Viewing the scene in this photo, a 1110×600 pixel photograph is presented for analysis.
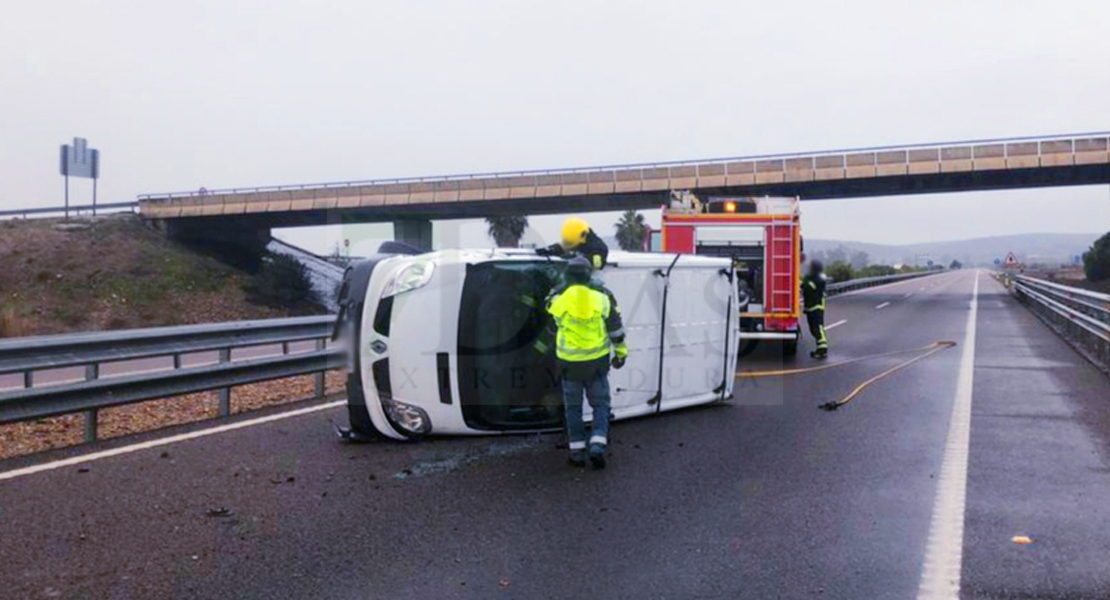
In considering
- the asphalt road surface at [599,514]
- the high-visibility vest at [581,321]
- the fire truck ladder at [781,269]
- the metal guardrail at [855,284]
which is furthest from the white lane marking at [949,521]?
the metal guardrail at [855,284]

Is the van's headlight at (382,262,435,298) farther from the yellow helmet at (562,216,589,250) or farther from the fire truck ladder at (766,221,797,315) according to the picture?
the fire truck ladder at (766,221,797,315)

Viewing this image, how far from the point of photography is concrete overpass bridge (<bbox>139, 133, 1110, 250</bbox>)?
39281mm

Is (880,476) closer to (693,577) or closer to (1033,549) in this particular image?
(1033,549)

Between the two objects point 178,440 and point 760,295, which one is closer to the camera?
point 178,440

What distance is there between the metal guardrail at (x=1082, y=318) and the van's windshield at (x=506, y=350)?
30.6 feet

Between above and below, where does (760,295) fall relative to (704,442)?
above

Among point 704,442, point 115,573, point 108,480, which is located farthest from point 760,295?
point 115,573

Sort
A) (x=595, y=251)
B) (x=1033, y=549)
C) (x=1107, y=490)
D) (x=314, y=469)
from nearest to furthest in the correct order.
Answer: (x=1033, y=549)
(x=1107, y=490)
(x=314, y=469)
(x=595, y=251)

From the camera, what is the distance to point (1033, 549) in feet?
17.1

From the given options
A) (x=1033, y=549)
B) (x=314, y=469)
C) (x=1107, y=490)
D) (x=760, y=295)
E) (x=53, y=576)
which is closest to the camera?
(x=53, y=576)

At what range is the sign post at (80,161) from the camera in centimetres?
4869

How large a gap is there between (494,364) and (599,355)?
95cm

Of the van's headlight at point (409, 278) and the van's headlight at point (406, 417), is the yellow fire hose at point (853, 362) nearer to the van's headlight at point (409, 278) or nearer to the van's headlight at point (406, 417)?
the van's headlight at point (406, 417)

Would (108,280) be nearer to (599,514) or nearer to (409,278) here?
(409,278)
